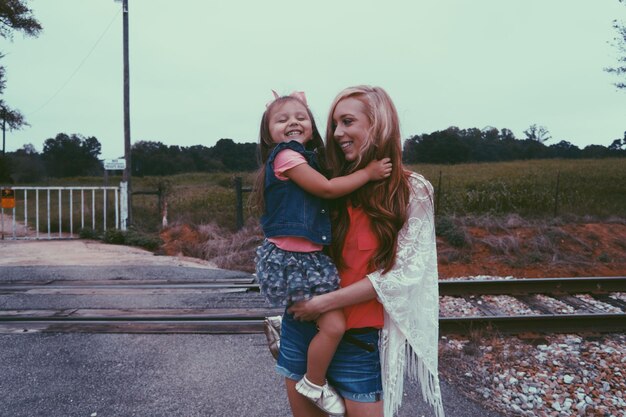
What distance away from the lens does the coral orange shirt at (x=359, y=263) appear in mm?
1662

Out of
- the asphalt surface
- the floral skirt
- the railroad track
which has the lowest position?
the asphalt surface

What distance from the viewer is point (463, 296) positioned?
20.5ft

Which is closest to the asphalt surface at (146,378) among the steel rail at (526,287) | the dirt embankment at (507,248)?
the steel rail at (526,287)

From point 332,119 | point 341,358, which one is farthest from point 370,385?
point 332,119

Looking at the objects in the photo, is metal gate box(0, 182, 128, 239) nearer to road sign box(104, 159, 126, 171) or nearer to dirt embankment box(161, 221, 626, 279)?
road sign box(104, 159, 126, 171)

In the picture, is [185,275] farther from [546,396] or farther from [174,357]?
[546,396]

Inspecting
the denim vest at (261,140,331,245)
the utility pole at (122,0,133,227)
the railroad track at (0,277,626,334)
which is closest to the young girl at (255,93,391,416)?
the denim vest at (261,140,331,245)

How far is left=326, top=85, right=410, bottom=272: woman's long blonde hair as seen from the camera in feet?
5.33

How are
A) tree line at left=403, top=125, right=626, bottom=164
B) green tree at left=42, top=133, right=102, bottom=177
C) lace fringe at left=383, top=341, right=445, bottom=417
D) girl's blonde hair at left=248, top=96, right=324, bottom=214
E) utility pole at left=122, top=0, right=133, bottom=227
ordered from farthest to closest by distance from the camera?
1. green tree at left=42, top=133, right=102, bottom=177
2. tree line at left=403, top=125, right=626, bottom=164
3. utility pole at left=122, top=0, right=133, bottom=227
4. girl's blonde hair at left=248, top=96, right=324, bottom=214
5. lace fringe at left=383, top=341, right=445, bottom=417

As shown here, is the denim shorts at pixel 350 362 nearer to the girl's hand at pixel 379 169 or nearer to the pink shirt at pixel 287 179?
the pink shirt at pixel 287 179

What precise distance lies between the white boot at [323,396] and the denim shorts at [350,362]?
0.03 meters

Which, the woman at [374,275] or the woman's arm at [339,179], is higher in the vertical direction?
the woman's arm at [339,179]

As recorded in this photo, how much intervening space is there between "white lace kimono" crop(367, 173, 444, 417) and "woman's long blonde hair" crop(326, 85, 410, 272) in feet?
0.12

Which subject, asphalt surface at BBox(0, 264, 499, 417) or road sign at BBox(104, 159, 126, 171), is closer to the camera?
asphalt surface at BBox(0, 264, 499, 417)
